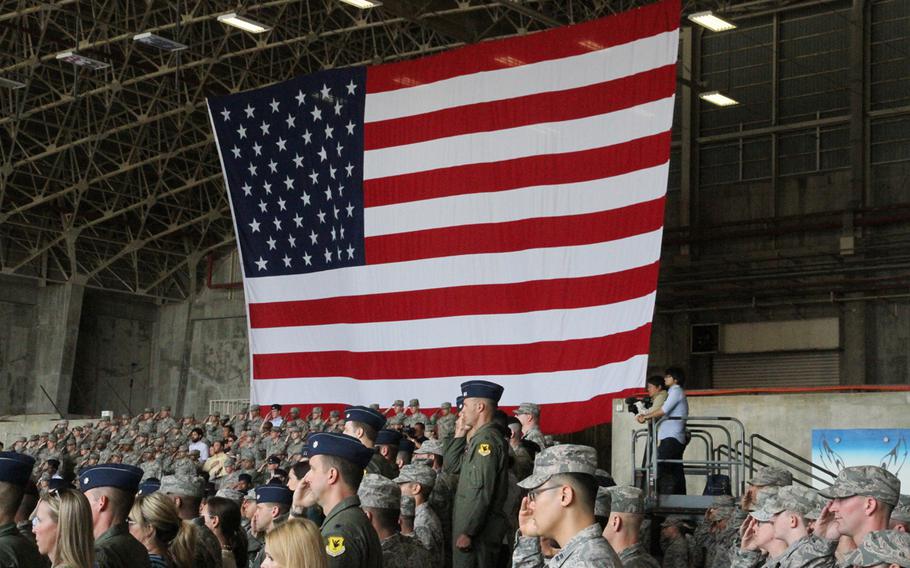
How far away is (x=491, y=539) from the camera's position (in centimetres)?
703

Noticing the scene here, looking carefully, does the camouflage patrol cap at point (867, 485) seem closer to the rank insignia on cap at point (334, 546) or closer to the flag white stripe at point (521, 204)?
the rank insignia on cap at point (334, 546)

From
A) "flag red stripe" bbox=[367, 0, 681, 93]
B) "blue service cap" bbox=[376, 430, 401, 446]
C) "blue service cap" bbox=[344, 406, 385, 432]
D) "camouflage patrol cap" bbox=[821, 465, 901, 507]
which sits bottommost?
"camouflage patrol cap" bbox=[821, 465, 901, 507]

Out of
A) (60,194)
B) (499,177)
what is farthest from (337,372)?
(60,194)

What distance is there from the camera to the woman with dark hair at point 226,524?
5805 millimetres

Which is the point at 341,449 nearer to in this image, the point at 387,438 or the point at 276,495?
the point at 276,495

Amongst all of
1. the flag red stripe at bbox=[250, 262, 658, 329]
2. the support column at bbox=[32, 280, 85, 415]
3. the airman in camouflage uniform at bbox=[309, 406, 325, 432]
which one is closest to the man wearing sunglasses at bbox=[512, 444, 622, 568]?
the flag red stripe at bbox=[250, 262, 658, 329]

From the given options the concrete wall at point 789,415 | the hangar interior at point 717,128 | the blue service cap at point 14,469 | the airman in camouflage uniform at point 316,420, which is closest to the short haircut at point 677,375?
the concrete wall at point 789,415

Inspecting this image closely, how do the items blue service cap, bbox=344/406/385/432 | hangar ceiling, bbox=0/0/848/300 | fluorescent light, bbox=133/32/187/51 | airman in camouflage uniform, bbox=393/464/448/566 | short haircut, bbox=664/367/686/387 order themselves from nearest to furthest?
blue service cap, bbox=344/406/385/432 → airman in camouflage uniform, bbox=393/464/448/566 → short haircut, bbox=664/367/686/387 → fluorescent light, bbox=133/32/187/51 → hangar ceiling, bbox=0/0/848/300

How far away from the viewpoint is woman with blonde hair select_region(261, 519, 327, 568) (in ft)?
12.8

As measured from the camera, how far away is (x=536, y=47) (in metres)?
16.7

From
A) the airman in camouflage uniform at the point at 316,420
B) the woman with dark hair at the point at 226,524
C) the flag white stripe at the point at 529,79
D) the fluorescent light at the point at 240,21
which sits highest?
the fluorescent light at the point at 240,21

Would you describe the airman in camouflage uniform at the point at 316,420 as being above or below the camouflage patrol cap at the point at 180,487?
above

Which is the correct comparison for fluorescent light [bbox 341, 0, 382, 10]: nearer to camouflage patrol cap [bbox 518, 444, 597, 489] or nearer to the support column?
camouflage patrol cap [bbox 518, 444, 597, 489]

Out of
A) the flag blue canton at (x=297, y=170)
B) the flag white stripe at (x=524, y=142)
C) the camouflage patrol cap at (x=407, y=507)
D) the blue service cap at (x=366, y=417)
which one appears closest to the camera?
the blue service cap at (x=366, y=417)
